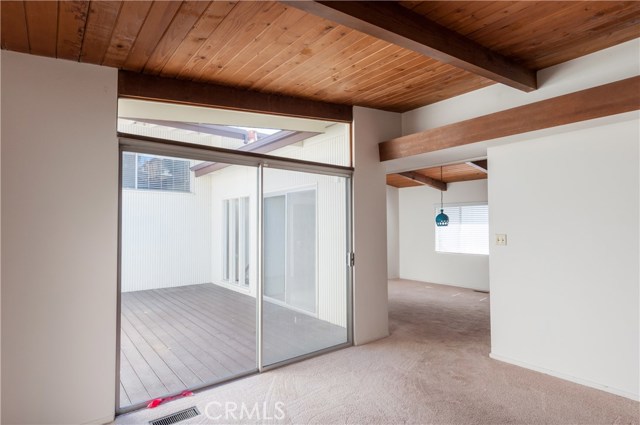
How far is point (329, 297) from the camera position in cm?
410

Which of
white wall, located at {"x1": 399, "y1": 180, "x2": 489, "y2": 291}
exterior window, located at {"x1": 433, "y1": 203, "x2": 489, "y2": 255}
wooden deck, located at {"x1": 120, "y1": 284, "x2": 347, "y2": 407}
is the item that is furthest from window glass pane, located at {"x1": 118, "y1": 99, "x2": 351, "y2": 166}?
exterior window, located at {"x1": 433, "y1": 203, "x2": 489, "y2": 255}

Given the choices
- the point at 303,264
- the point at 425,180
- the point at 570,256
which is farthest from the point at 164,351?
the point at 425,180

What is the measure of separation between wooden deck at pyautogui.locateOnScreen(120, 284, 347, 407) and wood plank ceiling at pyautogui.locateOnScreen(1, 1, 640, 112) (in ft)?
6.35

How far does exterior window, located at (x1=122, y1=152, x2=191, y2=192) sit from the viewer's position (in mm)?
2732

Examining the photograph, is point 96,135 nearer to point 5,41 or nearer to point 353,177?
point 5,41

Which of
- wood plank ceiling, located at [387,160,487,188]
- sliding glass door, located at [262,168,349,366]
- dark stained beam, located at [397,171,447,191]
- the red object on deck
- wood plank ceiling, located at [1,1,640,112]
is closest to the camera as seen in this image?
wood plank ceiling, located at [1,1,640,112]

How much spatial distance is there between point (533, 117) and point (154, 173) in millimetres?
3266

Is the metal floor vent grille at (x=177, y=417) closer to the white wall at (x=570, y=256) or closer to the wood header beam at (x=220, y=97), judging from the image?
the wood header beam at (x=220, y=97)

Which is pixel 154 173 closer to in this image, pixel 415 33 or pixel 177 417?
pixel 177 417

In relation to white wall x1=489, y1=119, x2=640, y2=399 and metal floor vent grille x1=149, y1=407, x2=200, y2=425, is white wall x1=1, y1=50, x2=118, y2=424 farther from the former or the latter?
white wall x1=489, y1=119, x2=640, y2=399

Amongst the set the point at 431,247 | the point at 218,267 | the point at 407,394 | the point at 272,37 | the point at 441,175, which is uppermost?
the point at 272,37

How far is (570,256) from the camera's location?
3.04 m

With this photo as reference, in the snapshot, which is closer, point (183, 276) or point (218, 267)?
point (183, 276)

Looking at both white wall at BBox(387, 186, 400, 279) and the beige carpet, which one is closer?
the beige carpet
